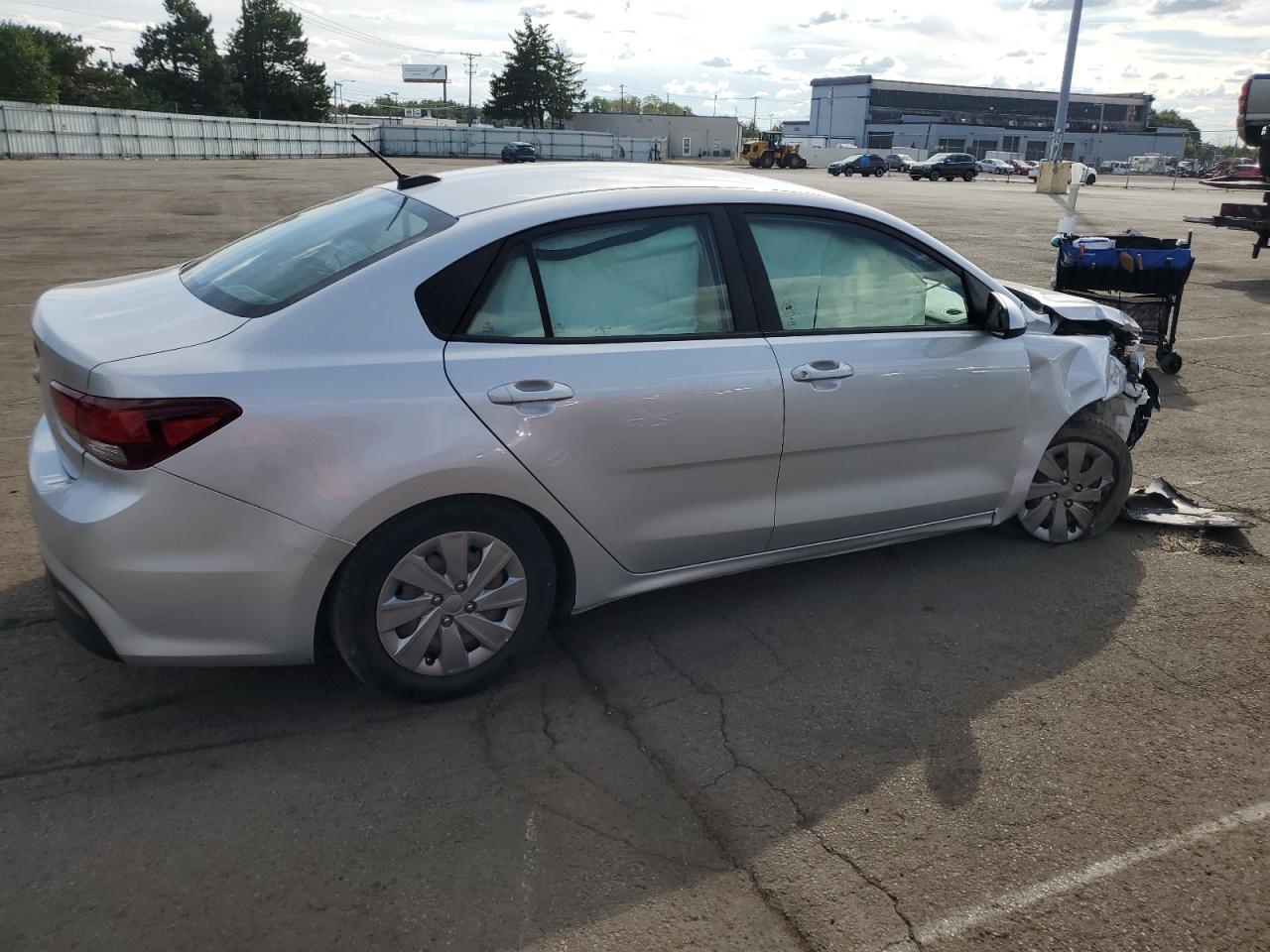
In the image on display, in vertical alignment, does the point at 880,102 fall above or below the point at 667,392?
above

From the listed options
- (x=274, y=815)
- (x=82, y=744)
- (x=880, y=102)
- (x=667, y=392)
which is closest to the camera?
(x=274, y=815)

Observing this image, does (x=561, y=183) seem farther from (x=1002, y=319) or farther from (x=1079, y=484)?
(x=1079, y=484)

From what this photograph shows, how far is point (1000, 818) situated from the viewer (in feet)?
9.66

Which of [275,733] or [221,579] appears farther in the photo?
[275,733]

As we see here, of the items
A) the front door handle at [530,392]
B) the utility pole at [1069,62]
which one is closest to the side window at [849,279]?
the front door handle at [530,392]

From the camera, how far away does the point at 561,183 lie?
3.84 m

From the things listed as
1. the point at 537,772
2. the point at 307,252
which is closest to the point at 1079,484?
the point at 537,772

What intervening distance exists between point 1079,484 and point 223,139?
59.3m

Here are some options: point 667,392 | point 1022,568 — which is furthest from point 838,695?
point 1022,568

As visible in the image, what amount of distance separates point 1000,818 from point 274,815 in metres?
2.07

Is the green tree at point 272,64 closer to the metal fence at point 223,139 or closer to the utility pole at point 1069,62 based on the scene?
the metal fence at point 223,139

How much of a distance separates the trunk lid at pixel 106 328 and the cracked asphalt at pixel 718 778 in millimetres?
1023

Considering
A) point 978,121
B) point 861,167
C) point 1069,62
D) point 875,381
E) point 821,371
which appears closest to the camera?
point 821,371

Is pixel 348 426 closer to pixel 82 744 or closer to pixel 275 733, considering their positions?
pixel 275 733
